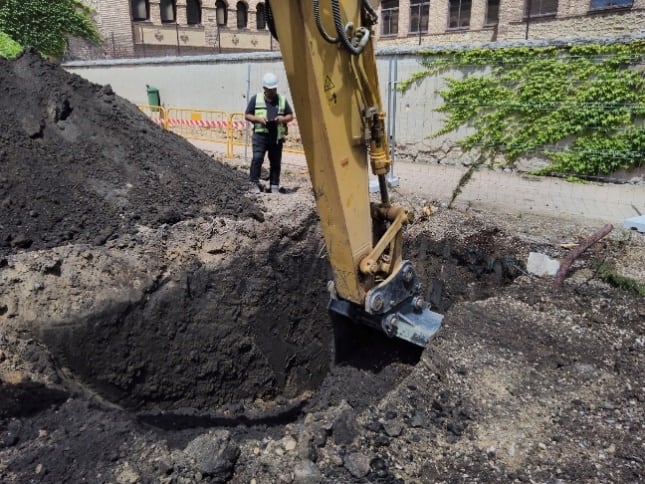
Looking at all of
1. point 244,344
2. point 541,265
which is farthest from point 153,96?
point 541,265

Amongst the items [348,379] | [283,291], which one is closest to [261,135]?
[283,291]

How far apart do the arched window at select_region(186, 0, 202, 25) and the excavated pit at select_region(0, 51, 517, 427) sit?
80.2 feet

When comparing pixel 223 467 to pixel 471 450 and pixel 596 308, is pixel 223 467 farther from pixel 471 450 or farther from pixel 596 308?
pixel 596 308

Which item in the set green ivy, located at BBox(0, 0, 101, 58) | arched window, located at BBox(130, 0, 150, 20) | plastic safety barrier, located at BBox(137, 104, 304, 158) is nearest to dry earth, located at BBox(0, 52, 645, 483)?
plastic safety barrier, located at BBox(137, 104, 304, 158)

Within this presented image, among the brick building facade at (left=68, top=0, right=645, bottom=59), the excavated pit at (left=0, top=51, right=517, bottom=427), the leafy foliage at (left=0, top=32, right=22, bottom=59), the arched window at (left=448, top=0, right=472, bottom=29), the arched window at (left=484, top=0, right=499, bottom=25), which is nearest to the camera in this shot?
the excavated pit at (left=0, top=51, right=517, bottom=427)

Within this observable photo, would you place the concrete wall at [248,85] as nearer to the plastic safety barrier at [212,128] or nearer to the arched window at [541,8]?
the plastic safety barrier at [212,128]

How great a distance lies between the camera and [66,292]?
11.5ft

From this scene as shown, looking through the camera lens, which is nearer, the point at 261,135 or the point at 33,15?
the point at 261,135

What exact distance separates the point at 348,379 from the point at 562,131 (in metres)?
6.60

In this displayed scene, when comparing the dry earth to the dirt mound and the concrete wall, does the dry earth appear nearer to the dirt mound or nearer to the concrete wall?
the dirt mound

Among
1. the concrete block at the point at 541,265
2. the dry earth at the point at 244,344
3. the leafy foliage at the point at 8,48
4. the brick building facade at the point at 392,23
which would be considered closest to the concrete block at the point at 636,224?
the dry earth at the point at 244,344

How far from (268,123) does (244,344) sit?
12.1 ft

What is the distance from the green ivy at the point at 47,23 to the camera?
21.4 m

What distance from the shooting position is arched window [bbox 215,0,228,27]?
28859 millimetres
